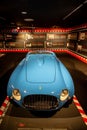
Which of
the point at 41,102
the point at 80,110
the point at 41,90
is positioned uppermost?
the point at 41,90

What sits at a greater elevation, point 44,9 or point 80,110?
point 44,9

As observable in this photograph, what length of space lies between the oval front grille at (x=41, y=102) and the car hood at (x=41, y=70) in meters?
0.47

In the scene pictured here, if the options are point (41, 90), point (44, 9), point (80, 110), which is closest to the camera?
point (41, 90)

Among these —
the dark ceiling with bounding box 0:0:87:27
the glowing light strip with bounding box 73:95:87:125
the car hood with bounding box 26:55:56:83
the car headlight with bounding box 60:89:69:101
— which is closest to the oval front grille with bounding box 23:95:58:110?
the car headlight with bounding box 60:89:69:101

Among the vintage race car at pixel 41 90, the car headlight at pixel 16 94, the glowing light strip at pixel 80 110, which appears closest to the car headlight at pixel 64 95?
the vintage race car at pixel 41 90

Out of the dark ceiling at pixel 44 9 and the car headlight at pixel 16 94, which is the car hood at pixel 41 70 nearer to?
the car headlight at pixel 16 94

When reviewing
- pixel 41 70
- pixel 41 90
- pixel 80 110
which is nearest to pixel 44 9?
pixel 41 70

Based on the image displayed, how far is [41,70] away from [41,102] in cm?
122

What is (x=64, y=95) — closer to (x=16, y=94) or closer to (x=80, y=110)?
(x=80, y=110)

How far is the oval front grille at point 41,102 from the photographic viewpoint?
4.08 m

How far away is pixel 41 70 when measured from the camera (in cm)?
500

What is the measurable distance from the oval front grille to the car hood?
47 centimetres

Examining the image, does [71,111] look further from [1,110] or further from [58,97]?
[1,110]

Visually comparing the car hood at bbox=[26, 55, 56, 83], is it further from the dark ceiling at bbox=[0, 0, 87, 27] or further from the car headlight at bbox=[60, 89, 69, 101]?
the dark ceiling at bbox=[0, 0, 87, 27]
